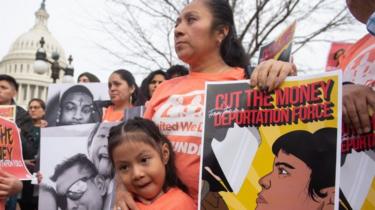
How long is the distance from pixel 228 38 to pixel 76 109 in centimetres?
197

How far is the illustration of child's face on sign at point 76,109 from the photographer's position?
364 centimetres

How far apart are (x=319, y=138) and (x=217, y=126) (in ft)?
1.16

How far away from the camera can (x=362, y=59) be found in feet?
5.13

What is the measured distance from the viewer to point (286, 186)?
4.62ft

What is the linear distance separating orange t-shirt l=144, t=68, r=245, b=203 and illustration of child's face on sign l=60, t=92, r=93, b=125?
1788 mm

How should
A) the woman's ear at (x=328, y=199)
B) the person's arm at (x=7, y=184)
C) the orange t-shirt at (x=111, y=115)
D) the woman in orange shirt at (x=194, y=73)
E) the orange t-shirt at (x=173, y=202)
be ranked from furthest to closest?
1. the orange t-shirt at (x=111, y=115)
2. the person's arm at (x=7, y=184)
3. the woman in orange shirt at (x=194, y=73)
4. the orange t-shirt at (x=173, y=202)
5. the woman's ear at (x=328, y=199)

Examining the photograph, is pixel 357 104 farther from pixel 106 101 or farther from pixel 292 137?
pixel 106 101

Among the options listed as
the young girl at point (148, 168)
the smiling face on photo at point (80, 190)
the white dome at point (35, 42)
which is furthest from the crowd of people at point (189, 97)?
the white dome at point (35, 42)

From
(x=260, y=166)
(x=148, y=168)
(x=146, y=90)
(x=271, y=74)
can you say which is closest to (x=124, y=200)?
(x=148, y=168)

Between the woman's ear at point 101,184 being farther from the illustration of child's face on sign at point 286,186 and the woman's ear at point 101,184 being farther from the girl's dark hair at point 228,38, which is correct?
the illustration of child's face on sign at point 286,186

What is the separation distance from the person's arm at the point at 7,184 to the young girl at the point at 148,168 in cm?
81

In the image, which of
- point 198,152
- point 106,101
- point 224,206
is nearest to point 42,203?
point 106,101

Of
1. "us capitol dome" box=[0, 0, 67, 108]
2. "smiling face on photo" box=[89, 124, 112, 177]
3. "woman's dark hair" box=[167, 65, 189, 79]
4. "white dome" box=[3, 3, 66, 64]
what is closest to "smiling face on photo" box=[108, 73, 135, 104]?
"woman's dark hair" box=[167, 65, 189, 79]

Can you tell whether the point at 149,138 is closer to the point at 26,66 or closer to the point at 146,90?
the point at 146,90
